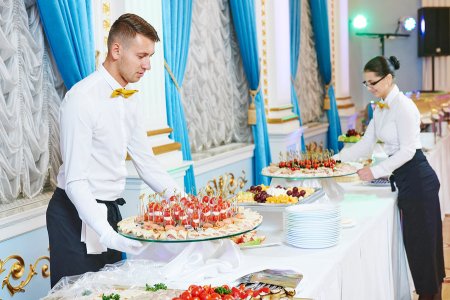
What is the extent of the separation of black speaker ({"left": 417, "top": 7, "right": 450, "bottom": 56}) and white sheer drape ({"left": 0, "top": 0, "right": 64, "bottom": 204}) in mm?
8082

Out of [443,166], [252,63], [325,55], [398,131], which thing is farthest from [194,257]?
[325,55]

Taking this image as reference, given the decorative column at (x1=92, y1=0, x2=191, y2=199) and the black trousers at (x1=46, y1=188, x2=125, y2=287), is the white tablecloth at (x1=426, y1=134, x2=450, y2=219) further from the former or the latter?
the black trousers at (x1=46, y1=188, x2=125, y2=287)

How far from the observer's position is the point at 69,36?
10.5 ft

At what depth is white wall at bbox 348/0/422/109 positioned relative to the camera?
420 inches

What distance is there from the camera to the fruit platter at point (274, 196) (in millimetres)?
2811

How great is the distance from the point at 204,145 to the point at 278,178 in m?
1.95


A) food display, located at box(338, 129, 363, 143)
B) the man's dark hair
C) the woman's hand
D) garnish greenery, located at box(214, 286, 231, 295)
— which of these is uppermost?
the man's dark hair

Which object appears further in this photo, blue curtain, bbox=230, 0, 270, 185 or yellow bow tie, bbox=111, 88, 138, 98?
blue curtain, bbox=230, 0, 270, 185

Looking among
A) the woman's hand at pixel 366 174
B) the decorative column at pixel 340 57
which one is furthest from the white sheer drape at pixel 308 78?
the woman's hand at pixel 366 174

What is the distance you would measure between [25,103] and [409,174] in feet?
6.64

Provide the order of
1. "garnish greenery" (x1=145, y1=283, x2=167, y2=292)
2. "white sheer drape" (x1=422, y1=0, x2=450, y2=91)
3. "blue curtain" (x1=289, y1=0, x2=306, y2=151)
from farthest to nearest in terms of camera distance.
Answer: "white sheer drape" (x1=422, y1=0, x2=450, y2=91)
"blue curtain" (x1=289, y1=0, x2=306, y2=151)
"garnish greenery" (x1=145, y1=283, x2=167, y2=292)

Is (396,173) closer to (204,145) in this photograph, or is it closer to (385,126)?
(385,126)

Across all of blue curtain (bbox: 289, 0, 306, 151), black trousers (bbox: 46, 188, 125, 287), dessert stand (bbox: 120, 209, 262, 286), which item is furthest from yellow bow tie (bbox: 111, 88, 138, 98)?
blue curtain (bbox: 289, 0, 306, 151)

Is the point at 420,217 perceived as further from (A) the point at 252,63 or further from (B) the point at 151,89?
(A) the point at 252,63
